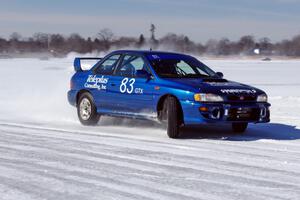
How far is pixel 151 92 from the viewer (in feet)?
32.2

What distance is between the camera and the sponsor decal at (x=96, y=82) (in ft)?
35.6

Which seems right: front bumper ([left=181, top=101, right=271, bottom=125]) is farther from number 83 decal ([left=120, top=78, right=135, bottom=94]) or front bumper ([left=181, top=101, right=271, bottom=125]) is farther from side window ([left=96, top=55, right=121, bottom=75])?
side window ([left=96, top=55, right=121, bottom=75])

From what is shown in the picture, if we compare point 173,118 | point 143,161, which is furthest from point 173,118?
Result: point 143,161

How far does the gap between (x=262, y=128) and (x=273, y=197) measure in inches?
229

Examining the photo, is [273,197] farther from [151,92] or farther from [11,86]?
[11,86]

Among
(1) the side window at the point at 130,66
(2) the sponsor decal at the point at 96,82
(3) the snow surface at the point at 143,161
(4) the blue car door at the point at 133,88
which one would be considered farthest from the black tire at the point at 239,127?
(2) the sponsor decal at the point at 96,82

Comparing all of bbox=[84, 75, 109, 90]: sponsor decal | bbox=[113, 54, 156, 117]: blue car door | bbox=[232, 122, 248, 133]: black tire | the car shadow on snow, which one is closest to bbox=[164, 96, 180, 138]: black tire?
the car shadow on snow

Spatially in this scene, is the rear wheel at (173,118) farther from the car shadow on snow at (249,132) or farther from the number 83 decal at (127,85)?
the number 83 decal at (127,85)

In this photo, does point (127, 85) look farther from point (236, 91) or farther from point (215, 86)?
point (236, 91)

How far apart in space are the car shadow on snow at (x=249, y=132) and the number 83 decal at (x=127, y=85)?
115 cm

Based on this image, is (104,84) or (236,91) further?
(104,84)

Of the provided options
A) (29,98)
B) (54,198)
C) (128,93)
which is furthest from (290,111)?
(54,198)

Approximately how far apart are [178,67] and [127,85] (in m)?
0.93

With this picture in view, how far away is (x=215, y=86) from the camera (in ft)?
30.7
